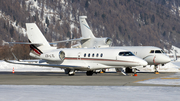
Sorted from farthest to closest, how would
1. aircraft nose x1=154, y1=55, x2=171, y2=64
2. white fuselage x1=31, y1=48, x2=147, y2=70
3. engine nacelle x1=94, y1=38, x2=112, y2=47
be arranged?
engine nacelle x1=94, y1=38, x2=112, y2=47 → aircraft nose x1=154, y1=55, x2=171, y2=64 → white fuselage x1=31, y1=48, x2=147, y2=70

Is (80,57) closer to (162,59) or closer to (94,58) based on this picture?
(94,58)

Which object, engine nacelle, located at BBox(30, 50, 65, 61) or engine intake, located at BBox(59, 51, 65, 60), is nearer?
engine nacelle, located at BBox(30, 50, 65, 61)

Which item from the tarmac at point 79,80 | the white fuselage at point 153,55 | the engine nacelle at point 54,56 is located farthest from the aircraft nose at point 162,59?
the engine nacelle at point 54,56

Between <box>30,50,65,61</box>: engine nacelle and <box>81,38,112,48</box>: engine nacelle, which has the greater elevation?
<box>81,38,112,48</box>: engine nacelle

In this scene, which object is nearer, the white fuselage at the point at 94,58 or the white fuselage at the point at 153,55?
the white fuselage at the point at 94,58

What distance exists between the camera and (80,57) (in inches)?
1256

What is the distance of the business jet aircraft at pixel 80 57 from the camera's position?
2958 centimetres

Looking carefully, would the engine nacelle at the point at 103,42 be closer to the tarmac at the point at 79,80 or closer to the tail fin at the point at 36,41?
the tail fin at the point at 36,41

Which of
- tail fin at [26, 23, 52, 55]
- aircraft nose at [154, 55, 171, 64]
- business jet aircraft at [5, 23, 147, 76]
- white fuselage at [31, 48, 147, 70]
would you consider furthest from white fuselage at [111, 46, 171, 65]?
tail fin at [26, 23, 52, 55]

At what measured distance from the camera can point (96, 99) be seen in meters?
12.7

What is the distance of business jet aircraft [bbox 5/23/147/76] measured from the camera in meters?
29.6

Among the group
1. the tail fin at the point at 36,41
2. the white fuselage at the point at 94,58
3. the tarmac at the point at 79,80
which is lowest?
the tarmac at the point at 79,80

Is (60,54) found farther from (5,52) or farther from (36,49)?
(5,52)

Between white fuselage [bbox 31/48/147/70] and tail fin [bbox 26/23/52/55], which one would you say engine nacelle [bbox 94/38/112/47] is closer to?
white fuselage [bbox 31/48/147/70]
